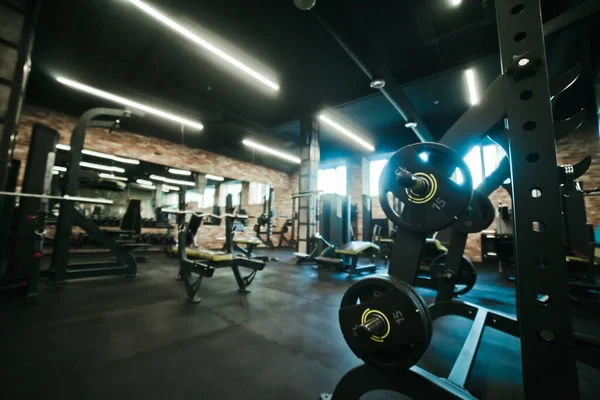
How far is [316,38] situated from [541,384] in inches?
197

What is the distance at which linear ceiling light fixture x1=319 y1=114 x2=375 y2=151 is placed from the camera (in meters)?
7.34

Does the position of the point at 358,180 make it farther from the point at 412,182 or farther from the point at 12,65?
the point at 412,182

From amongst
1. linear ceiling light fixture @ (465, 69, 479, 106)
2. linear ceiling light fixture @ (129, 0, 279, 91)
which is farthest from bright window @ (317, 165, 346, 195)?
linear ceiling light fixture @ (129, 0, 279, 91)

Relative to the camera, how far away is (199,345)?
60.8 inches

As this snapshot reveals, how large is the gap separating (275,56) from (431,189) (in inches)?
198

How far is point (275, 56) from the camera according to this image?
4.82 m

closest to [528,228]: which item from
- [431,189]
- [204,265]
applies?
[431,189]

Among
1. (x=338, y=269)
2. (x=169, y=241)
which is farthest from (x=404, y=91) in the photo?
(x=169, y=241)

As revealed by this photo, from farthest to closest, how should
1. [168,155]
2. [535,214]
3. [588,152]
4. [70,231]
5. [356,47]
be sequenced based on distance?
[168,155] → [588,152] → [356,47] → [70,231] → [535,214]

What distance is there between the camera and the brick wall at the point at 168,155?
5359 millimetres

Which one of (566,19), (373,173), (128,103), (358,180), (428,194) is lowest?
(428,194)

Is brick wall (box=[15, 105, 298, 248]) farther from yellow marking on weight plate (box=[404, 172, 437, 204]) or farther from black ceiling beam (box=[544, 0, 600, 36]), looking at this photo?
black ceiling beam (box=[544, 0, 600, 36])

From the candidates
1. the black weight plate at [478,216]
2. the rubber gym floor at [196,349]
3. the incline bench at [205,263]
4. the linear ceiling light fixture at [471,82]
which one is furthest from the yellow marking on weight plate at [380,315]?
the linear ceiling light fixture at [471,82]

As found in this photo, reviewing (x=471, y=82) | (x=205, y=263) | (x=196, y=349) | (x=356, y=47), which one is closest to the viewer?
(x=196, y=349)
